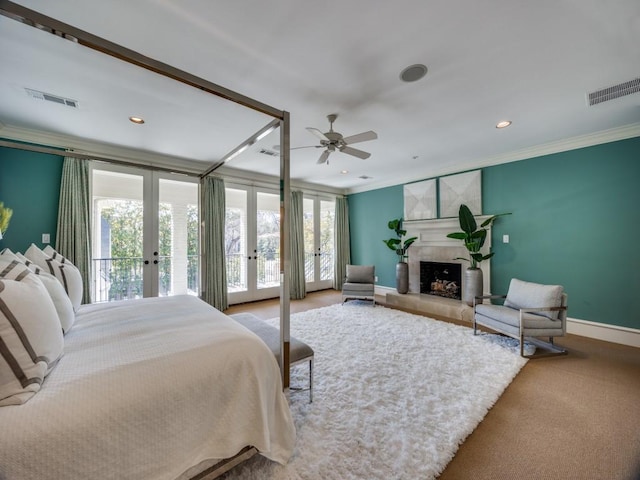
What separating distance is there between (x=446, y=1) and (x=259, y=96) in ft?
5.43

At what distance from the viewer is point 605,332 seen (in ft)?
11.0

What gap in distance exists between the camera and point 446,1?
4.94 ft

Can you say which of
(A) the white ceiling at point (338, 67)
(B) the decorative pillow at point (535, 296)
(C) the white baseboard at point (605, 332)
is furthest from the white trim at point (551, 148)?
(C) the white baseboard at point (605, 332)

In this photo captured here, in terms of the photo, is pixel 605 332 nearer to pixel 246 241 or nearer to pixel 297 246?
pixel 297 246

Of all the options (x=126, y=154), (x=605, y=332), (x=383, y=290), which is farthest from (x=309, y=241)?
(x=605, y=332)

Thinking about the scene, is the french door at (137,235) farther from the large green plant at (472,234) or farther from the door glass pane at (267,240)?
the large green plant at (472,234)

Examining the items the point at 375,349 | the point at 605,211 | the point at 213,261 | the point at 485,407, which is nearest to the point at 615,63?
the point at 605,211

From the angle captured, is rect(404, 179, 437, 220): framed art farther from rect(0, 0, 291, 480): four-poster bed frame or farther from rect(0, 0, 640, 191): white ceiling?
rect(0, 0, 291, 480): four-poster bed frame

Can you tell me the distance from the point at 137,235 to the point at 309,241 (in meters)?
3.56

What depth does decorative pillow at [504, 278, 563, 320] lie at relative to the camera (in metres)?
2.90

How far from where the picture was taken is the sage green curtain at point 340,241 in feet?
21.9

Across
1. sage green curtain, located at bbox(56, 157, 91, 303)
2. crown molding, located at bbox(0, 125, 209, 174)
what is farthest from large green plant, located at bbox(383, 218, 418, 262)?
sage green curtain, located at bbox(56, 157, 91, 303)

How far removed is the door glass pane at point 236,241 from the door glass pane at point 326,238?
6.91 feet

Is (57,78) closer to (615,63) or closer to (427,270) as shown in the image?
(615,63)
